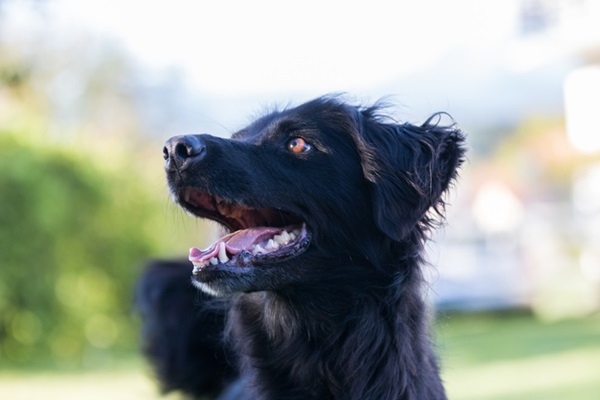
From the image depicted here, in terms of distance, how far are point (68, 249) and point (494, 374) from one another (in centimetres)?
562

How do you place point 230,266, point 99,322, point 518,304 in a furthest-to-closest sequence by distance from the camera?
1. point 518,304
2. point 99,322
3. point 230,266

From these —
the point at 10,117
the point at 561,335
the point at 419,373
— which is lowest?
the point at 419,373

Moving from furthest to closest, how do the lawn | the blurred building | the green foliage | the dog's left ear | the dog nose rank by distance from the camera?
the blurred building < the green foliage < the lawn < the dog's left ear < the dog nose

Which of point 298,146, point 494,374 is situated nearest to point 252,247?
point 298,146

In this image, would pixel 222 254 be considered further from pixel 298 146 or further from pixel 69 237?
pixel 69 237

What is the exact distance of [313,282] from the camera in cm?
384

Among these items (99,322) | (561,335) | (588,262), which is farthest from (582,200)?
(99,322)

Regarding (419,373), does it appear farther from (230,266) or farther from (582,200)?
(582,200)

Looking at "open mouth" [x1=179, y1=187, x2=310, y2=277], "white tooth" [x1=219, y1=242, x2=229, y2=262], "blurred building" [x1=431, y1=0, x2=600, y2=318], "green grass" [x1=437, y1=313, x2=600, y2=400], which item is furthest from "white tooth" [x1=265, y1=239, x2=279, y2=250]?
"blurred building" [x1=431, y1=0, x2=600, y2=318]

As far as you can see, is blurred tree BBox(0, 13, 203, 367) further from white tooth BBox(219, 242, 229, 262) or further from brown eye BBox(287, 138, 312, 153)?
white tooth BBox(219, 242, 229, 262)

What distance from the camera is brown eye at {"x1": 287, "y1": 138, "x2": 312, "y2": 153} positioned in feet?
12.8

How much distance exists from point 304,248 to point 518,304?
13.5 m

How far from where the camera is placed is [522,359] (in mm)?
10625

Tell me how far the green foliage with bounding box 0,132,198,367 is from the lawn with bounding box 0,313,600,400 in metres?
0.91
